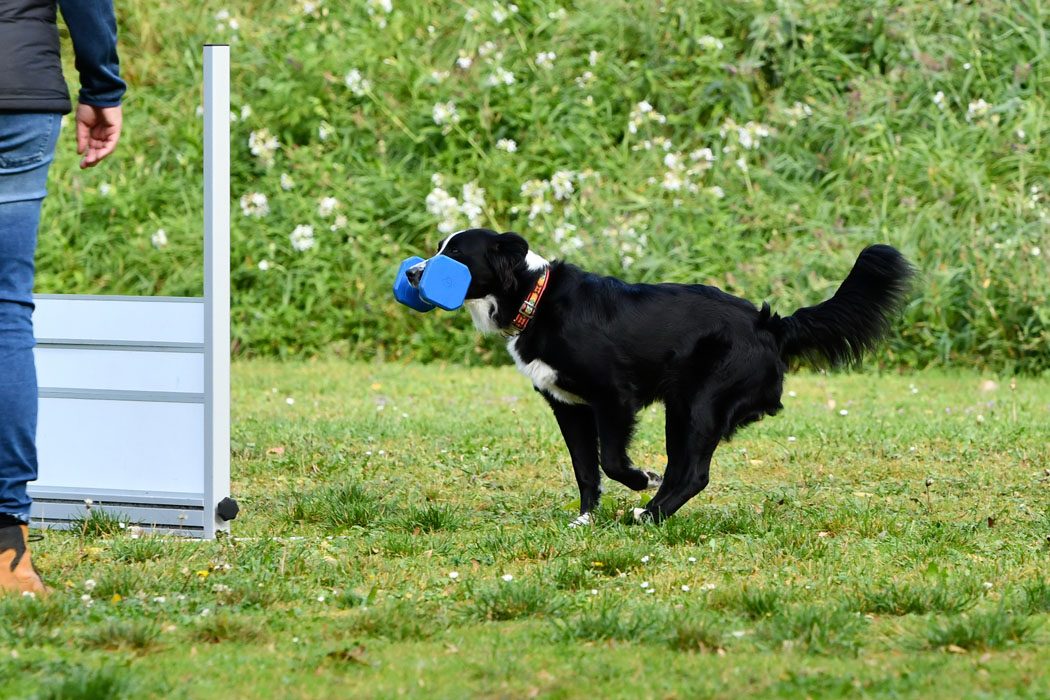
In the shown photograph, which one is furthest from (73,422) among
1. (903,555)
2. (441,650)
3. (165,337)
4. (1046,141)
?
(1046,141)

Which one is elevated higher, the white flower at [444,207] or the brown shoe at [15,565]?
the white flower at [444,207]

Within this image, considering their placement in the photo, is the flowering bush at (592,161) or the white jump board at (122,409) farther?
the flowering bush at (592,161)

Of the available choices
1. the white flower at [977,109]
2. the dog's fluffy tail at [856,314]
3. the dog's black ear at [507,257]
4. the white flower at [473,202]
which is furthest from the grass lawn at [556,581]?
the white flower at [977,109]

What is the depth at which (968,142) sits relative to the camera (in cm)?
898

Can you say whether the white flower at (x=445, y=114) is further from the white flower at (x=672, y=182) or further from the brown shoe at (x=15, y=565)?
the brown shoe at (x=15, y=565)

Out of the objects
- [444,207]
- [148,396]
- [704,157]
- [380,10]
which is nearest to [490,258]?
[148,396]

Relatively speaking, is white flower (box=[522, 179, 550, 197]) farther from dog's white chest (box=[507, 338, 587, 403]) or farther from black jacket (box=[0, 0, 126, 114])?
A: black jacket (box=[0, 0, 126, 114])

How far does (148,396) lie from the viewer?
4.15 meters

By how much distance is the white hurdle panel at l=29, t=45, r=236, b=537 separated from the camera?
4012 mm

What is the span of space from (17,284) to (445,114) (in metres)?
6.59

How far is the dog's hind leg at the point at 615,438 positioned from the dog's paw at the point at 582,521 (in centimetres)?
17

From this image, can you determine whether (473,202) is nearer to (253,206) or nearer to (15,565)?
(253,206)

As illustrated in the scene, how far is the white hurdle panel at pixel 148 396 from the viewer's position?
4.01m

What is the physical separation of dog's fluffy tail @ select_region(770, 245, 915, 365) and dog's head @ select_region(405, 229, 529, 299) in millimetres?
919
